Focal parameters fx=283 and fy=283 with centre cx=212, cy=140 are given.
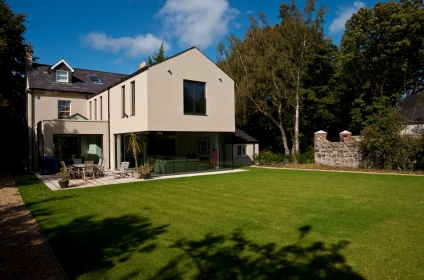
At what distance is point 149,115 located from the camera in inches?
596

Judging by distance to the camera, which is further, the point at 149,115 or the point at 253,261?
the point at 149,115

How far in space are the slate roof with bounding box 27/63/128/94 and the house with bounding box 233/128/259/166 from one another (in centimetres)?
1308

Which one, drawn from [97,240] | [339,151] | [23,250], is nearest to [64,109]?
[23,250]

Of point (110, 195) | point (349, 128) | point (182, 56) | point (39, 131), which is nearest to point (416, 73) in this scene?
point (349, 128)

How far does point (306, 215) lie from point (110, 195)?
6.83 meters

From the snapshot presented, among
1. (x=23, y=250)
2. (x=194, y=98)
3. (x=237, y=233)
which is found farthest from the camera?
(x=194, y=98)

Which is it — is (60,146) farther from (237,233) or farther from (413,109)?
(413,109)

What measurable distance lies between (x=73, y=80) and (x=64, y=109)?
311cm

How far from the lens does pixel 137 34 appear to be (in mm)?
19891

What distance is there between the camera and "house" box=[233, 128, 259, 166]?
23453mm

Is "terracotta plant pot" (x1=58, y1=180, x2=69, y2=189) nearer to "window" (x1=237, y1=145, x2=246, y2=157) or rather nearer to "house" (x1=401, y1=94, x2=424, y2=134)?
"window" (x1=237, y1=145, x2=246, y2=157)

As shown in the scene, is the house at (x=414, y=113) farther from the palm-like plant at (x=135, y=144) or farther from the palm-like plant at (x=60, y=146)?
the palm-like plant at (x=60, y=146)

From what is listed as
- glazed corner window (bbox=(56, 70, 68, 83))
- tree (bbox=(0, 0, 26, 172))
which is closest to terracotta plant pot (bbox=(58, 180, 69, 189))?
tree (bbox=(0, 0, 26, 172))

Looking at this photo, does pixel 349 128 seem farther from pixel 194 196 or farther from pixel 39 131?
pixel 39 131
